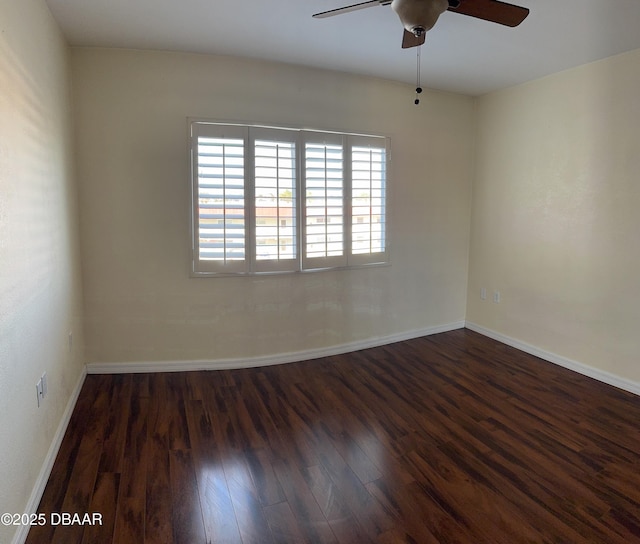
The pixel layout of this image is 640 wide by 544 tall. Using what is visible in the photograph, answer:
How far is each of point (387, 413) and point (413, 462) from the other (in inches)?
20.0

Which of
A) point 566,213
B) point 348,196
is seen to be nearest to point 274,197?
point 348,196

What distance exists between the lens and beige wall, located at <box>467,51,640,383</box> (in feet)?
9.45

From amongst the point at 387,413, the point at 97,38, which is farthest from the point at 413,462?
the point at 97,38

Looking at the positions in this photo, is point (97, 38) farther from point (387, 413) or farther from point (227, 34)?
point (387, 413)

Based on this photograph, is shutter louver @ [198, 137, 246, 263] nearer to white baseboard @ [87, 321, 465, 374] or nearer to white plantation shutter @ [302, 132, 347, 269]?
white plantation shutter @ [302, 132, 347, 269]

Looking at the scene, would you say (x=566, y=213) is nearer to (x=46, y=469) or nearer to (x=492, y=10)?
(x=492, y=10)

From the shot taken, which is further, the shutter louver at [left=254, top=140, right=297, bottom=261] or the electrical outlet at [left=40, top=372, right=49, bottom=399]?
the shutter louver at [left=254, top=140, right=297, bottom=261]

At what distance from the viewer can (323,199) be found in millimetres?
3303

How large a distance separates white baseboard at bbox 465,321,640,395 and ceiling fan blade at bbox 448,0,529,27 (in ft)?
8.86

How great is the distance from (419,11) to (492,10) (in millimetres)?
479

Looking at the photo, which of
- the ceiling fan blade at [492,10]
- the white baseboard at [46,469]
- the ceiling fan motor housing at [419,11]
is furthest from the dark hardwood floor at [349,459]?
the ceiling fan blade at [492,10]

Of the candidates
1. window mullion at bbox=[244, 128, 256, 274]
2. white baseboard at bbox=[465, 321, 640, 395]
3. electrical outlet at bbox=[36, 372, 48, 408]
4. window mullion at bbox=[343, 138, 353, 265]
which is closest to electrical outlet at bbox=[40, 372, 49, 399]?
electrical outlet at bbox=[36, 372, 48, 408]

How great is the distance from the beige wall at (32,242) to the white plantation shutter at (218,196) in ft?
2.83

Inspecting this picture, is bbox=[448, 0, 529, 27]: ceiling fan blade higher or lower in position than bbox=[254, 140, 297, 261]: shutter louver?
higher
